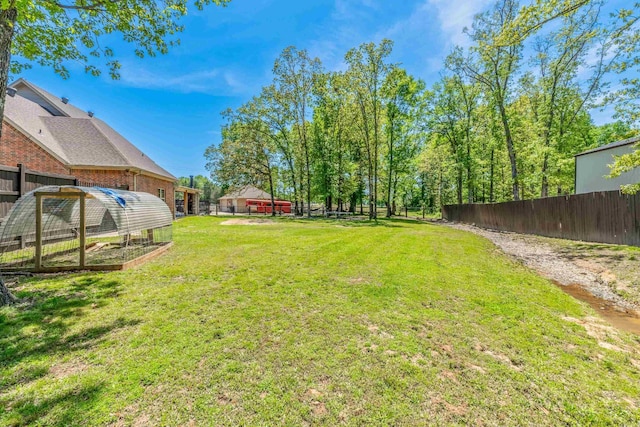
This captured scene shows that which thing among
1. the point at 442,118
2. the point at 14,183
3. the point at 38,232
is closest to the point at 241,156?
the point at 442,118

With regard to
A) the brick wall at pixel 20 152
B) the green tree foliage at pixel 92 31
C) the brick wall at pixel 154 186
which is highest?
the green tree foliage at pixel 92 31

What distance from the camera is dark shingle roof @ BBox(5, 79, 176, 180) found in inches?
466

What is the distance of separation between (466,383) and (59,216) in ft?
32.7

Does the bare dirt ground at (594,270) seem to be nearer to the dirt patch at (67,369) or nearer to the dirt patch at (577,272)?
the dirt patch at (577,272)

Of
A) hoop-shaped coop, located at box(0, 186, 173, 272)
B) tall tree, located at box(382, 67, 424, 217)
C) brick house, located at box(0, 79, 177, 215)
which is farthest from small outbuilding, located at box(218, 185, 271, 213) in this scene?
hoop-shaped coop, located at box(0, 186, 173, 272)

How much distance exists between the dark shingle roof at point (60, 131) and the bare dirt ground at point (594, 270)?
16832 mm

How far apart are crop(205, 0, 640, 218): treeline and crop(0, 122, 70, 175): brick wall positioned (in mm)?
17451

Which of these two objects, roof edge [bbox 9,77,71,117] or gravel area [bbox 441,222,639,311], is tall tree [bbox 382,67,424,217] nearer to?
gravel area [bbox 441,222,639,311]

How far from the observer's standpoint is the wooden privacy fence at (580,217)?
27.5 feet

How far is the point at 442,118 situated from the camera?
85.3ft

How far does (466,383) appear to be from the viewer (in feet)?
7.80

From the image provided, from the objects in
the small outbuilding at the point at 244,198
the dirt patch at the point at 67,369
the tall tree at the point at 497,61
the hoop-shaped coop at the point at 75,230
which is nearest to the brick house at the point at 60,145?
the hoop-shaped coop at the point at 75,230

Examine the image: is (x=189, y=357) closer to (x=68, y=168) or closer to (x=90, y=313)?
(x=90, y=313)

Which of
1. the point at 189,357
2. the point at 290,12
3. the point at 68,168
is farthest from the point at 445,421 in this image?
the point at 68,168
